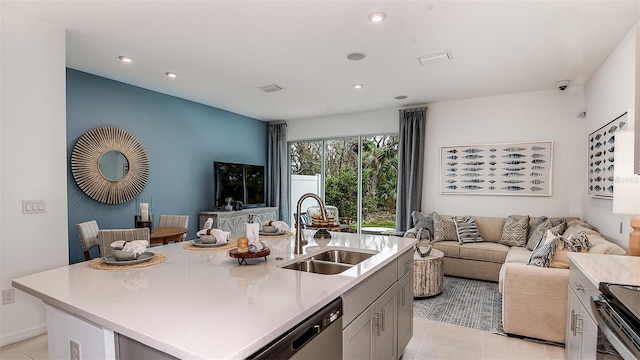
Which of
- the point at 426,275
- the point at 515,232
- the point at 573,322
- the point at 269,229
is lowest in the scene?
the point at 426,275

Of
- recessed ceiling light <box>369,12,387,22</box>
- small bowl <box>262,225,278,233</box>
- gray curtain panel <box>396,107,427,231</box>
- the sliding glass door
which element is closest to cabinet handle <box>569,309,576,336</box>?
small bowl <box>262,225,278,233</box>

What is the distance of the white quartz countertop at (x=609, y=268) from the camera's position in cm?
164

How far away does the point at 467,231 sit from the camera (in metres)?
4.87

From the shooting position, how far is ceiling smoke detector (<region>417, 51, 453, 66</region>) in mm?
3444

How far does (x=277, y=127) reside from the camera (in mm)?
7094

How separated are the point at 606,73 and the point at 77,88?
6027mm

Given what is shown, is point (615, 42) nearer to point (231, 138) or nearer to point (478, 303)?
point (478, 303)

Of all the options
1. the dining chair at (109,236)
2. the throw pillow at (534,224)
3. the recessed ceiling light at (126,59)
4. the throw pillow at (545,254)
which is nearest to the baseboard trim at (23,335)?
the dining chair at (109,236)

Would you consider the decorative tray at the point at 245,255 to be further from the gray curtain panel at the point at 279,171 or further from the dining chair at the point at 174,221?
the gray curtain panel at the point at 279,171

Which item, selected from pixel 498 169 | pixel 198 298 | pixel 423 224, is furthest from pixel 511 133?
pixel 198 298

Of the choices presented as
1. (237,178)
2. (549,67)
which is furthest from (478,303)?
(237,178)

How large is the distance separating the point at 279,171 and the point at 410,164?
2.75 metres

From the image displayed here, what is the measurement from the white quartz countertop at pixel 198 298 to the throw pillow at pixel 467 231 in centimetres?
342

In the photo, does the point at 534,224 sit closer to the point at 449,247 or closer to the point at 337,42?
the point at 449,247
